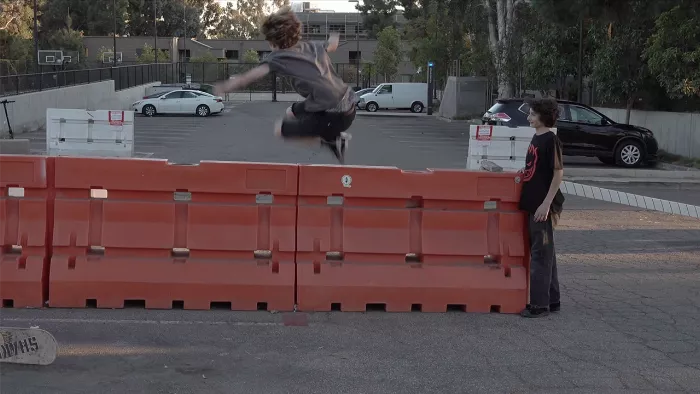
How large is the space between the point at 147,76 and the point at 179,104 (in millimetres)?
19094

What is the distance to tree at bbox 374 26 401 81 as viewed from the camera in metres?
64.3

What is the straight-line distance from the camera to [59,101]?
36.8m

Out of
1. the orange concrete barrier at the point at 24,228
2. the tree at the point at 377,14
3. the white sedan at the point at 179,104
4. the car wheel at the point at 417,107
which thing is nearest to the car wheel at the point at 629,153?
the orange concrete barrier at the point at 24,228

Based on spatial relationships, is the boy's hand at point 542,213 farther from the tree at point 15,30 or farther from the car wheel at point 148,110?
the tree at point 15,30

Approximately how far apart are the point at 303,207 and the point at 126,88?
47826mm

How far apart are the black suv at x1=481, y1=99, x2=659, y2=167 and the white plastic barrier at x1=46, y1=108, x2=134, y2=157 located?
10218 millimetres

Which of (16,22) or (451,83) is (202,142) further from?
(16,22)

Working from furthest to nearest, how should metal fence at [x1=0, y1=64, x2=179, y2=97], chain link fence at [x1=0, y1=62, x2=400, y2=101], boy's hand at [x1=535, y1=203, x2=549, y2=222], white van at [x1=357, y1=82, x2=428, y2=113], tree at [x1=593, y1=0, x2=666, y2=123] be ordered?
1. white van at [x1=357, y1=82, x2=428, y2=113]
2. chain link fence at [x1=0, y1=62, x2=400, y2=101]
3. metal fence at [x1=0, y1=64, x2=179, y2=97]
4. tree at [x1=593, y1=0, x2=666, y2=123]
5. boy's hand at [x1=535, y1=203, x2=549, y2=222]

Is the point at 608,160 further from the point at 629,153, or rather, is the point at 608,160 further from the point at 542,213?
the point at 542,213

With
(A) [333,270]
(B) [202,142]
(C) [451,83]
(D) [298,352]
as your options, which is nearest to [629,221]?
(A) [333,270]

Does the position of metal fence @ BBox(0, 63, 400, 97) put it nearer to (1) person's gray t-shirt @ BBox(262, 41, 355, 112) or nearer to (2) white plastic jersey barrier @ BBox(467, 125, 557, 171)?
(2) white plastic jersey barrier @ BBox(467, 125, 557, 171)

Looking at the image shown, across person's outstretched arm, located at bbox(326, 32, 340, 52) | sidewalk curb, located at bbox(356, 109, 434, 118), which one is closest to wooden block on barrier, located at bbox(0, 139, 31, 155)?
person's outstretched arm, located at bbox(326, 32, 340, 52)

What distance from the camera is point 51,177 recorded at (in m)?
7.12

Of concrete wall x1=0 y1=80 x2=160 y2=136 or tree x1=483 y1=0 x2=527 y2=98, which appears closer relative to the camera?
concrete wall x1=0 y1=80 x2=160 y2=136
